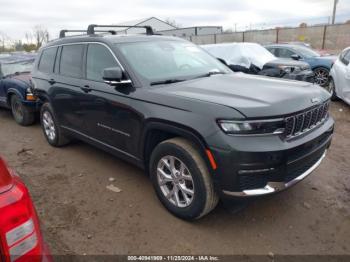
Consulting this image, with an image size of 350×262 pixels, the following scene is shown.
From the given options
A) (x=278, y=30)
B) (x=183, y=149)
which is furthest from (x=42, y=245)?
(x=278, y=30)

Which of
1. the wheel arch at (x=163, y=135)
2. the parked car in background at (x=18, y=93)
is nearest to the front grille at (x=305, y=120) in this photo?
the wheel arch at (x=163, y=135)

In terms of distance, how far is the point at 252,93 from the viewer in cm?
293

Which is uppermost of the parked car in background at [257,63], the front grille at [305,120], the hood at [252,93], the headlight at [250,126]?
the hood at [252,93]

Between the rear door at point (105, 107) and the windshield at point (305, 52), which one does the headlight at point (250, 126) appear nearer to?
the rear door at point (105, 107)

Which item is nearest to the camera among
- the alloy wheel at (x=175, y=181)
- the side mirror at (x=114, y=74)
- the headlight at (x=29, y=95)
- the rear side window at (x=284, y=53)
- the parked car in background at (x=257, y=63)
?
the alloy wheel at (x=175, y=181)

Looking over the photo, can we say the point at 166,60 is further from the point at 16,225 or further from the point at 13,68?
the point at 13,68

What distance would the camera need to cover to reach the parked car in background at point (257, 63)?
27.1 ft

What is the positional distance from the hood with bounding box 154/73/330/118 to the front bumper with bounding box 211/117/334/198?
0.26m

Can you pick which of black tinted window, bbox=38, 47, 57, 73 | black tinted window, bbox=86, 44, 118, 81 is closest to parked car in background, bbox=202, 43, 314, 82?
black tinted window, bbox=38, 47, 57, 73

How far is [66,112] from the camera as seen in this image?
473 centimetres

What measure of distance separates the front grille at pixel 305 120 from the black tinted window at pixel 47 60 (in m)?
4.01

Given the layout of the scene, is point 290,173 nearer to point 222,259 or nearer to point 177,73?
point 222,259

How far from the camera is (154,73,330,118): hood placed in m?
2.64

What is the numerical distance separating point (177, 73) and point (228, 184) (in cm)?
160
